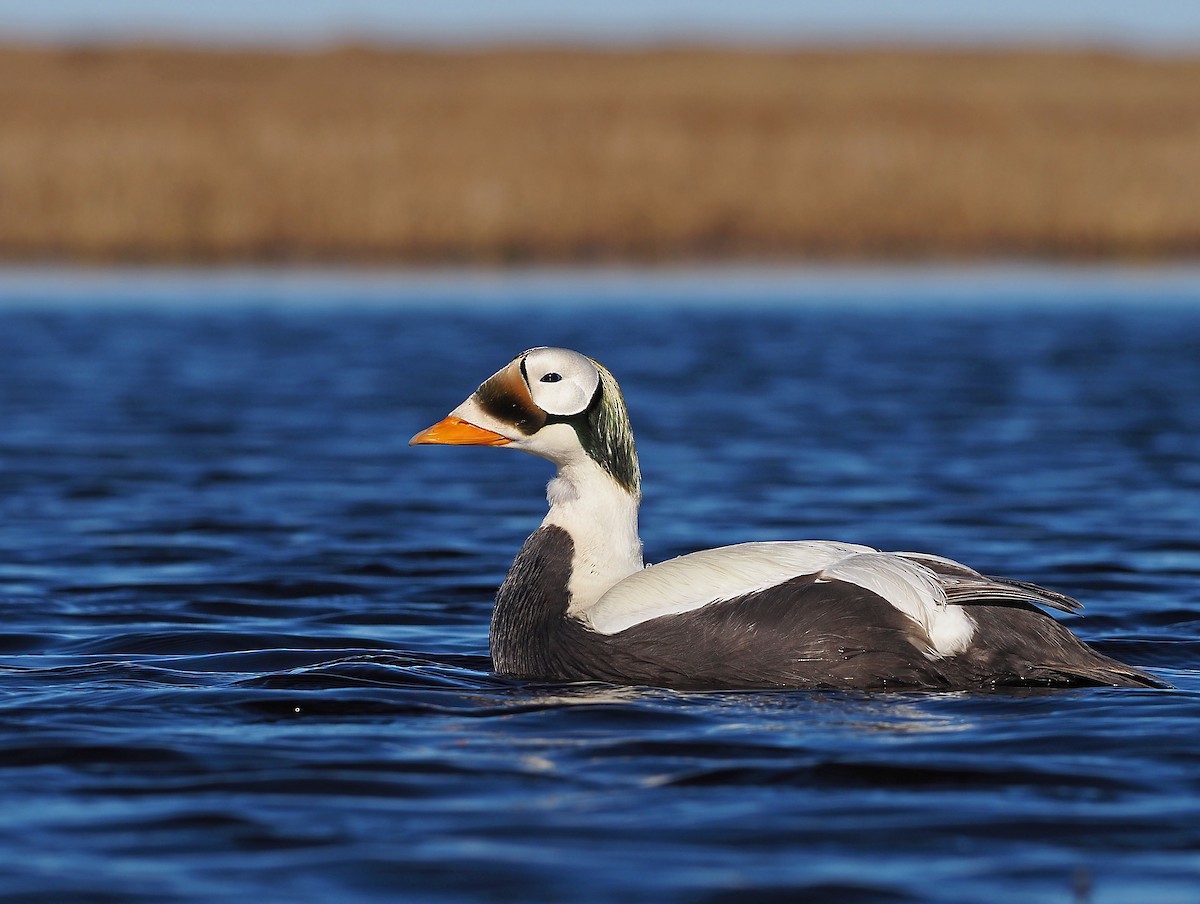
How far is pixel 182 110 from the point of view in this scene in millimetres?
25453

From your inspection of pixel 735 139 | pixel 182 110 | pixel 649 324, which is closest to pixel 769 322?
pixel 649 324

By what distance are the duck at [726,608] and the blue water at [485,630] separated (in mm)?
98

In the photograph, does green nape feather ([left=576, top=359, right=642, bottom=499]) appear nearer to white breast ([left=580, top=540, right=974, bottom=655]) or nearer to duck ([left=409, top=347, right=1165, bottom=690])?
duck ([left=409, top=347, right=1165, bottom=690])

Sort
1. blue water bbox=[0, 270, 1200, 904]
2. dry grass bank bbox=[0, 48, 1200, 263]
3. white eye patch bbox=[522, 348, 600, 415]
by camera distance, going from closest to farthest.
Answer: blue water bbox=[0, 270, 1200, 904], white eye patch bbox=[522, 348, 600, 415], dry grass bank bbox=[0, 48, 1200, 263]

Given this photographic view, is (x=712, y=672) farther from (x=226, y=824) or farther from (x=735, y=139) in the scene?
(x=735, y=139)

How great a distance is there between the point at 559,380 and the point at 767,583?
2.61ft

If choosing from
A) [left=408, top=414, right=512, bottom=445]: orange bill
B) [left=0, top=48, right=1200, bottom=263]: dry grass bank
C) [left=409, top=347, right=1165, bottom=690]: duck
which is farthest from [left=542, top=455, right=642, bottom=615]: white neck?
[left=0, top=48, right=1200, bottom=263]: dry grass bank

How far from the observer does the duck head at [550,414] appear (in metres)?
5.30

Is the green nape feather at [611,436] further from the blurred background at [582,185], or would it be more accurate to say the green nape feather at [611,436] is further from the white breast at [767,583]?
the blurred background at [582,185]

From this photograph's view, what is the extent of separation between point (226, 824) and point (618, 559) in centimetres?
180

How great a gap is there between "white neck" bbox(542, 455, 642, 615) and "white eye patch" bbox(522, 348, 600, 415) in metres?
0.19

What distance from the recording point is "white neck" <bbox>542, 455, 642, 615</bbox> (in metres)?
5.38

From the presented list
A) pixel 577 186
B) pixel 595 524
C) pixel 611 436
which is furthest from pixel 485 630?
pixel 577 186

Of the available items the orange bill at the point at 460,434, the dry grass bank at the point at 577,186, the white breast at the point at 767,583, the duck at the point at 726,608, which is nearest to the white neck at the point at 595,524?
the duck at the point at 726,608
